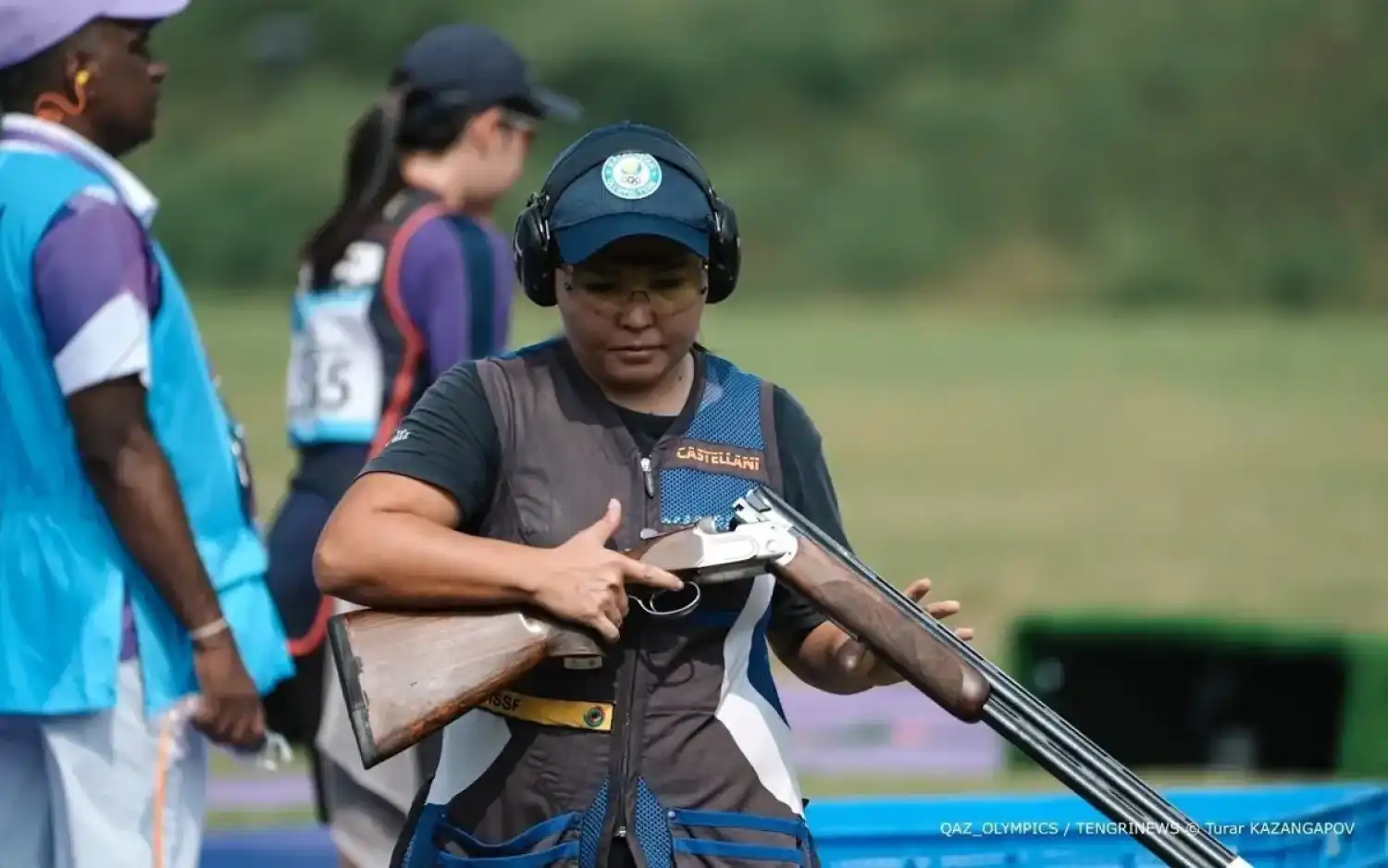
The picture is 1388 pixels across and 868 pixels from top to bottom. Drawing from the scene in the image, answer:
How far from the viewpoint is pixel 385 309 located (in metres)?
5.30

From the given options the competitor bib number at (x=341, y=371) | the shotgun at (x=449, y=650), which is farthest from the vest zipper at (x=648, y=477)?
the competitor bib number at (x=341, y=371)

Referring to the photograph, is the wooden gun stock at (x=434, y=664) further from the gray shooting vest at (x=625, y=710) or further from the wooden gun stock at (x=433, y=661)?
the gray shooting vest at (x=625, y=710)

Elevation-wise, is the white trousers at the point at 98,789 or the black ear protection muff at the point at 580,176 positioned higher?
the black ear protection muff at the point at 580,176

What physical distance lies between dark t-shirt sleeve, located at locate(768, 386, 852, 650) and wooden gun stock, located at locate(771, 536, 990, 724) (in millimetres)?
103

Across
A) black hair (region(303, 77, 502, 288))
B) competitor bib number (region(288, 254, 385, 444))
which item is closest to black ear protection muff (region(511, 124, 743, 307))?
competitor bib number (region(288, 254, 385, 444))

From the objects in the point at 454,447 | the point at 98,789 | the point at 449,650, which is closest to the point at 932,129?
the point at 98,789

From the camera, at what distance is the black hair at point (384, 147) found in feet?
17.8

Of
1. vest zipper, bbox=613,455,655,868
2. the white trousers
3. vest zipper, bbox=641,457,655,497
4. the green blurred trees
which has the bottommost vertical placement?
the white trousers

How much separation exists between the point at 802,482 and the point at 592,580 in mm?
459

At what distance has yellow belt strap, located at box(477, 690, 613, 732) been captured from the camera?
10.6ft

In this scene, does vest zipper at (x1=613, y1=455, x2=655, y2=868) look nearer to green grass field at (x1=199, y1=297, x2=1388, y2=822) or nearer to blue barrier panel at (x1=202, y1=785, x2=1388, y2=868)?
blue barrier panel at (x1=202, y1=785, x2=1388, y2=868)

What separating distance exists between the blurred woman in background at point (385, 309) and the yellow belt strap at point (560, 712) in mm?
1774

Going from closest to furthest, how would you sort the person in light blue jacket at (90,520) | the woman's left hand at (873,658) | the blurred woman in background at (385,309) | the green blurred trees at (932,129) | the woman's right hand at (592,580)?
the woman's right hand at (592,580) → the woman's left hand at (873,658) → the person in light blue jacket at (90,520) → the blurred woman in background at (385,309) → the green blurred trees at (932,129)

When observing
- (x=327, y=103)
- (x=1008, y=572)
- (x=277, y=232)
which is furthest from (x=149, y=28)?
(x=327, y=103)
